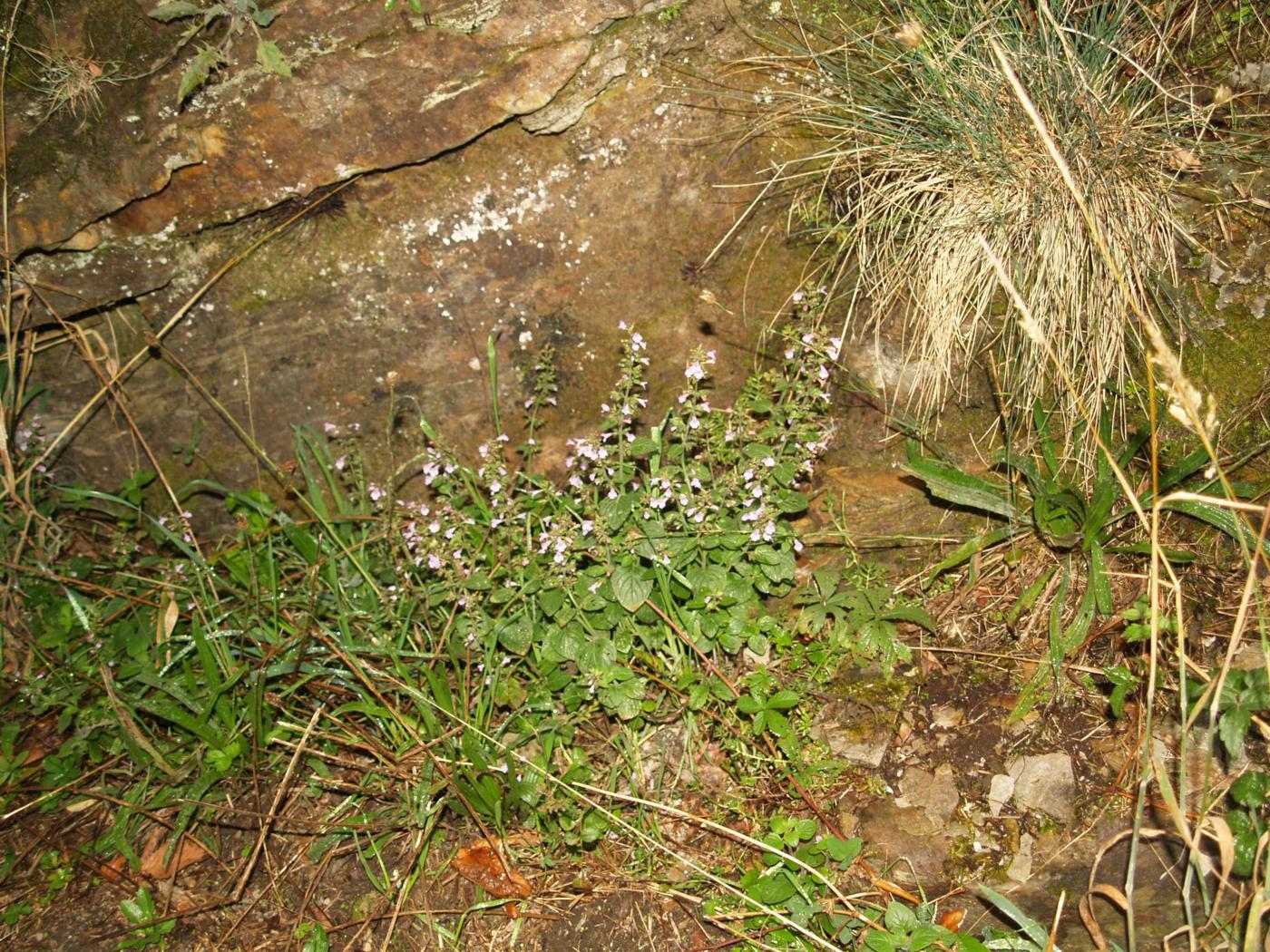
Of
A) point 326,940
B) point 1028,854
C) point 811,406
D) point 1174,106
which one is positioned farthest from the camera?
point 811,406

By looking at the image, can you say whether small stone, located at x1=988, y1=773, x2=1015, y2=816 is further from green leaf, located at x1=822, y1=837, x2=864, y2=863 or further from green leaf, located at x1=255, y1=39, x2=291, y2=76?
green leaf, located at x1=255, y1=39, x2=291, y2=76

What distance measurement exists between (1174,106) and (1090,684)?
170 cm

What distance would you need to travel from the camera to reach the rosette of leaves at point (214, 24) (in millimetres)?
2975

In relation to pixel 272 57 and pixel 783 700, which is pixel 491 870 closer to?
pixel 783 700

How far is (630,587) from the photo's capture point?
269cm

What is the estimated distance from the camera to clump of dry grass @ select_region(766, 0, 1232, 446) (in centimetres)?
264

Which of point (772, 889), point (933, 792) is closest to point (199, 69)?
point (772, 889)

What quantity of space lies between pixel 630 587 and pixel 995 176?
5.33ft

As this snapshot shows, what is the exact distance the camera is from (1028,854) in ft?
7.75

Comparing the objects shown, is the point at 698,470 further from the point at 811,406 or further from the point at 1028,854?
the point at 1028,854

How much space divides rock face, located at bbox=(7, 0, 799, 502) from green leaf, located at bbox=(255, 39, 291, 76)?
55 millimetres

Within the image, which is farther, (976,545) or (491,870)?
(976,545)

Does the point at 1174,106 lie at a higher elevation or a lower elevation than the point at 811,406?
higher

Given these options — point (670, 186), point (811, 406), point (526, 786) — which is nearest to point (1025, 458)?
point (811, 406)
